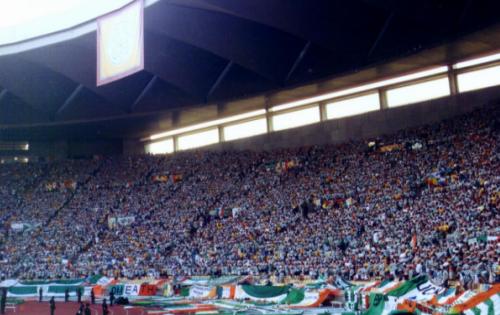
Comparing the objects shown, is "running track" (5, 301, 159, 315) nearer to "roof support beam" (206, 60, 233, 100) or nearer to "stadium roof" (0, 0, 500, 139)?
"stadium roof" (0, 0, 500, 139)

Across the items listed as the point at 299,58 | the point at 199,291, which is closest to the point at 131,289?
the point at 199,291

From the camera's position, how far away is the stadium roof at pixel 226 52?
110 feet

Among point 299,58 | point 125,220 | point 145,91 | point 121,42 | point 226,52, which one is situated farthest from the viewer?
point 145,91

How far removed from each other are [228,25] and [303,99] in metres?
13.3

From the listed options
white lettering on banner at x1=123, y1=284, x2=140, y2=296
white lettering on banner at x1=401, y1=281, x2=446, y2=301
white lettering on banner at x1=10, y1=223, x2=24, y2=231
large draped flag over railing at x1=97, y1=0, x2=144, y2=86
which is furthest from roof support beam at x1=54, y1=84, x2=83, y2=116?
white lettering on banner at x1=401, y1=281, x2=446, y2=301

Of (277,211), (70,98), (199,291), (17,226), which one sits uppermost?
(70,98)

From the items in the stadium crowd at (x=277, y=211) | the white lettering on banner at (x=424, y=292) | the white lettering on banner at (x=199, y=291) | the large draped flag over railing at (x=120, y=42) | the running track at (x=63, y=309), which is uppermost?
the large draped flag over railing at (x=120, y=42)

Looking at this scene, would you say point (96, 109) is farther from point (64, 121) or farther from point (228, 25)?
point (228, 25)

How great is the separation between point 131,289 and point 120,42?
13049 millimetres

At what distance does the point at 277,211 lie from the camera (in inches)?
1486

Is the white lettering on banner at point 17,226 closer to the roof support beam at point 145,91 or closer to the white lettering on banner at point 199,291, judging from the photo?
the roof support beam at point 145,91

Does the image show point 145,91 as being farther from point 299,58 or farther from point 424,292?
point 424,292

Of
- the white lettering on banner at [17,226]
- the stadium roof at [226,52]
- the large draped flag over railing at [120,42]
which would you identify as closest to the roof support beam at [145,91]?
the stadium roof at [226,52]

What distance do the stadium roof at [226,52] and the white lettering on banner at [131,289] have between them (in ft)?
45.2
